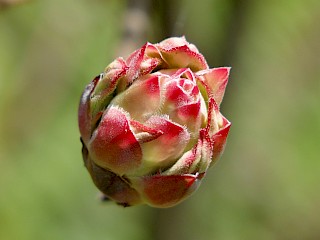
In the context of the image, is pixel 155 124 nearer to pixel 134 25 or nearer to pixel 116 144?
pixel 116 144

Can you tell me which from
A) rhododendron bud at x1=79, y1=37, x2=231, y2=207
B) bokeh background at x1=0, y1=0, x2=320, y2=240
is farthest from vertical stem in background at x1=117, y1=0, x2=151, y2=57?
bokeh background at x1=0, y1=0, x2=320, y2=240

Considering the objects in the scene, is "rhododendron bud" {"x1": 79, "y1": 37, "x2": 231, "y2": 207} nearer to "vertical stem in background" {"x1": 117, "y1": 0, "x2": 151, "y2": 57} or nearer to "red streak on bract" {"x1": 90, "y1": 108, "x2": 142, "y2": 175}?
"red streak on bract" {"x1": 90, "y1": 108, "x2": 142, "y2": 175}
